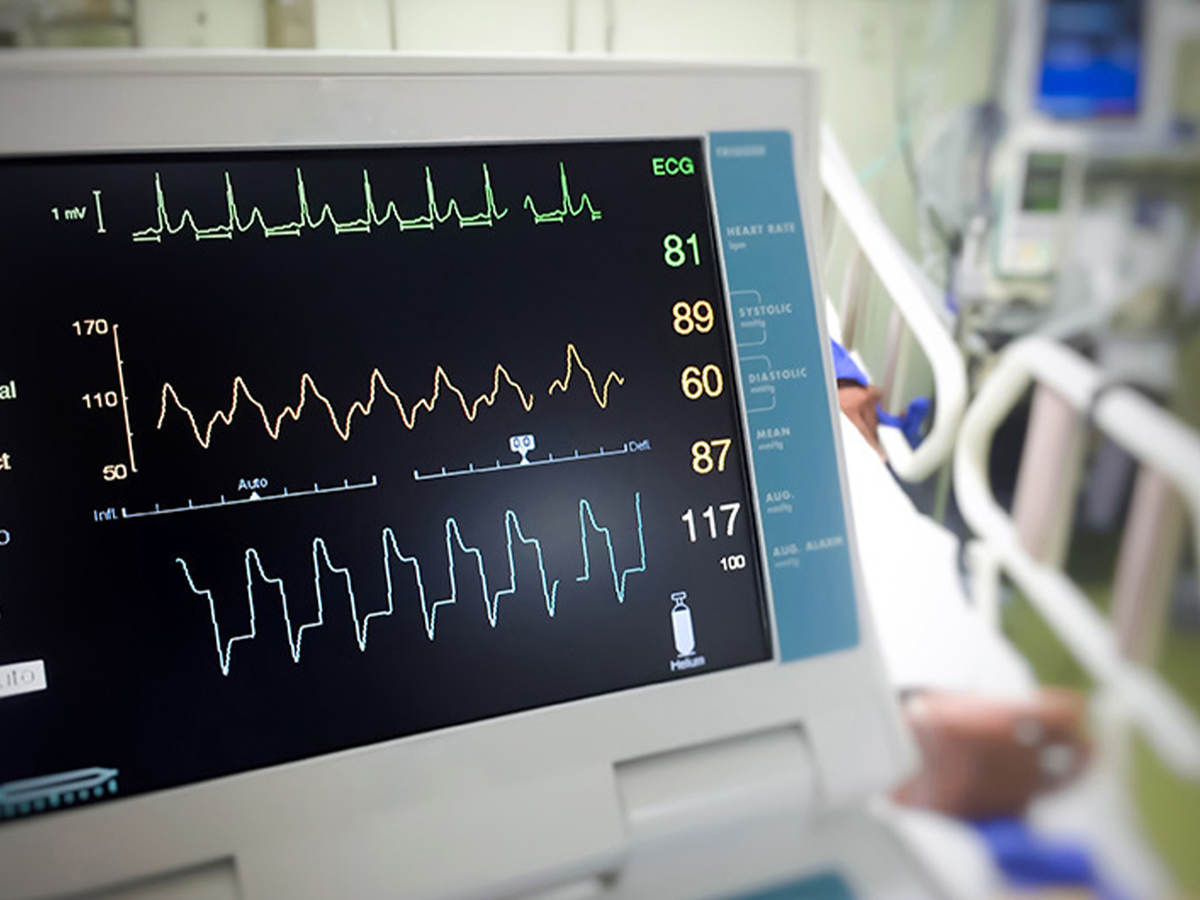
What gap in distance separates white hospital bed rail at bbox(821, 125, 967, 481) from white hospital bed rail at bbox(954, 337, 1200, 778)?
0.03 meters

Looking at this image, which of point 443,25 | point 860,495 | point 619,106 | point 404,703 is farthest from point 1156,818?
point 443,25

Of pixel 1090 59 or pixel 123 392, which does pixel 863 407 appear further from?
pixel 123 392

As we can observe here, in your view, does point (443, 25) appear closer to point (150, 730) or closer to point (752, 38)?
point (752, 38)

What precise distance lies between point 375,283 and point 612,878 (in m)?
0.46

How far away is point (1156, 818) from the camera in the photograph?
0.62m

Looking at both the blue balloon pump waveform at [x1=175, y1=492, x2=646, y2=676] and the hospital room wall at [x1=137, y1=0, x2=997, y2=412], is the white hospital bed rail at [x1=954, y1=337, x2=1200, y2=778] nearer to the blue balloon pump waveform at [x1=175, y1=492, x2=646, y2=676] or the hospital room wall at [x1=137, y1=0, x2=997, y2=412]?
the hospital room wall at [x1=137, y1=0, x2=997, y2=412]

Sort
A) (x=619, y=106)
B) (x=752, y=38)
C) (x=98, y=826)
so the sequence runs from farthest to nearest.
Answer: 1. (x=752, y=38)
2. (x=619, y=106)
3. (x=98, y=826)

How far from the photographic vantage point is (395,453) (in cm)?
62

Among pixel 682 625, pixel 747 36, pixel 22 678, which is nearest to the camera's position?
pixel 22 678

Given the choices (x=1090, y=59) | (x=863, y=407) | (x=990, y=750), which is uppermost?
(x=1090, y=59)

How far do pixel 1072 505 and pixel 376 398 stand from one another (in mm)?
504

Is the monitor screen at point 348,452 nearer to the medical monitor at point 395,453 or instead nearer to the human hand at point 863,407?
the medical monitor at point 395,453

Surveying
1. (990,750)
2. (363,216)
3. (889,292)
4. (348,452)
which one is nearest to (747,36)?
(889,292)

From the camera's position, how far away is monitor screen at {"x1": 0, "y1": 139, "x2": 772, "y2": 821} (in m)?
0.56
